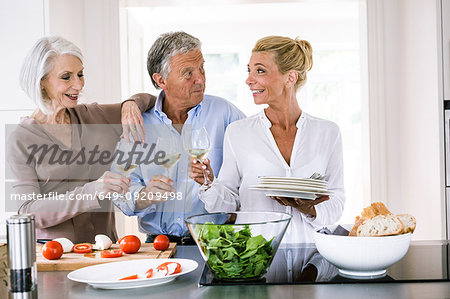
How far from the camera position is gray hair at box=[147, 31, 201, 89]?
3.11m

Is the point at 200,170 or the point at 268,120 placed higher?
the point at 268,120

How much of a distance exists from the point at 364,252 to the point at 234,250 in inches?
12.7

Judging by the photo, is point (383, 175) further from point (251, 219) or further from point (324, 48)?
point (324, 48)

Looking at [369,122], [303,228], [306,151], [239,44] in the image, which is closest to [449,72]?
[369,122]

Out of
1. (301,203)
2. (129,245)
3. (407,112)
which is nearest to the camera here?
(129,245)

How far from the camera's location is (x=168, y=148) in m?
3.15

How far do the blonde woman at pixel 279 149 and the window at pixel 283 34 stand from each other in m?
0.28

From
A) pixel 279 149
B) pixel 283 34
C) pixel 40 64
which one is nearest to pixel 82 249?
pixel 279 149

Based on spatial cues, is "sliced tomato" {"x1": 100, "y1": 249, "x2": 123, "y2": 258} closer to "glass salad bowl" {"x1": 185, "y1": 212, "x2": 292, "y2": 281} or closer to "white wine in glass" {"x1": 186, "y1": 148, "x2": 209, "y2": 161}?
"glass salad bowl" {"x1": 185, "y1": 212, "x2": 292, "y2": 281}

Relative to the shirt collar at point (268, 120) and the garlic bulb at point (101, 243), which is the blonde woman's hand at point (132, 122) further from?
the garlic bulb at point (101, 243)

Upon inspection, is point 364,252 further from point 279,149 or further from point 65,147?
point 65,147

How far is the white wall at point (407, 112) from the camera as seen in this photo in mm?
3066

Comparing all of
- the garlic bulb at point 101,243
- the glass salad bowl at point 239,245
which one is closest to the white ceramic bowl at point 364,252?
the glass salad bowl at point 239,245

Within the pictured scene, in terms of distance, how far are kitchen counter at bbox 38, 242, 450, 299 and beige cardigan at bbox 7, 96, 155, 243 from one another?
62.2 inches
